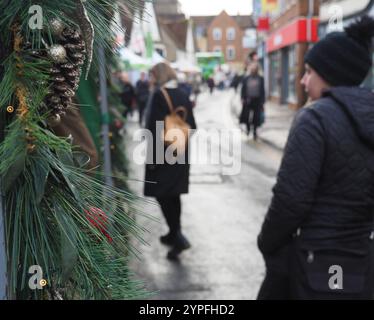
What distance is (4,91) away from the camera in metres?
0.79

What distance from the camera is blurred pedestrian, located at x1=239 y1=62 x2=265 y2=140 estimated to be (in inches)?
479

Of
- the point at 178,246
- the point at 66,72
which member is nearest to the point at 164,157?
the point at 178,246

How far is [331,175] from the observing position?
194 cm

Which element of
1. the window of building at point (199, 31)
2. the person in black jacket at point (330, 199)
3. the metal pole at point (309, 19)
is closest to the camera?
the person in black jacket at point (330, 199)

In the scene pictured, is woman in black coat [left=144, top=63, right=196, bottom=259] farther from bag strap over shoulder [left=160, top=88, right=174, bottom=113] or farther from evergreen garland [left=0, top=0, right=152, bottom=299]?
evergreen garland [left=0, top=0, right=152, bottom=299]

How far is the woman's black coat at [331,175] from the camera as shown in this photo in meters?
1.91

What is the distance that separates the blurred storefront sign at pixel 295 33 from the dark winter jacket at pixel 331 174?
17476mm

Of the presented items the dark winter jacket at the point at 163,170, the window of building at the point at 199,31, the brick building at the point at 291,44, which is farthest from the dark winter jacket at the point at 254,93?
the window of building at the point at 199,31

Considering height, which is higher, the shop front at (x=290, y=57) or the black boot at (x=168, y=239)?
the shop front at (x=290, y=57)

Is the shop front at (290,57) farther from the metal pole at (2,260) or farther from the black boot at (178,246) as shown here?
the metal pole at (2,260)

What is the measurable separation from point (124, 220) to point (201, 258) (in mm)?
3857

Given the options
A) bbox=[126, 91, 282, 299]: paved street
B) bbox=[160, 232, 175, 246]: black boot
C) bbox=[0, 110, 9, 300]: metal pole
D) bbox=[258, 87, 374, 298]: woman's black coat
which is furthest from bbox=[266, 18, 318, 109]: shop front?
bbox=[0, 110, 9, 300]: metal pole
